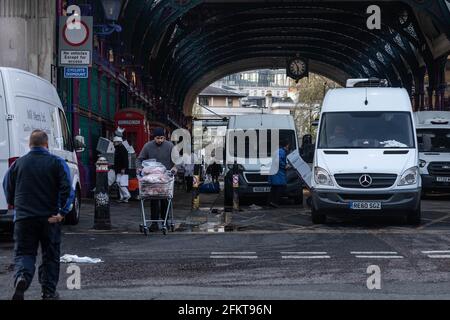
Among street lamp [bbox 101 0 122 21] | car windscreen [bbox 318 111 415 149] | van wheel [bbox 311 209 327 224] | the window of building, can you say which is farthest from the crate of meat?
the window of building

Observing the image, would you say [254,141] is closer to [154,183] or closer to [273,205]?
[273,205]

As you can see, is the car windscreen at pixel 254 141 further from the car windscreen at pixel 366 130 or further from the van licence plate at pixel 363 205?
the van licence plate at pixel 363 205

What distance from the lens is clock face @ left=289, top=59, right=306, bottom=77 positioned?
148 ft

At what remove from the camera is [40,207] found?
7.38 metres

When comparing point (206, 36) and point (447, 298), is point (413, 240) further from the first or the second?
point (206, 36)

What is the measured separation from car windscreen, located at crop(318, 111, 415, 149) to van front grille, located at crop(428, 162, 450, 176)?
807cm

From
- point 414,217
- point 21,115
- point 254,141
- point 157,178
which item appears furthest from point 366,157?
point 254,141

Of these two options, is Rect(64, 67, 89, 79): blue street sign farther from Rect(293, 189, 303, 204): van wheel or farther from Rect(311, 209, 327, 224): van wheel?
Rect(311, 209, 327, 224): van wheel

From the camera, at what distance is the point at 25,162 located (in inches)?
294

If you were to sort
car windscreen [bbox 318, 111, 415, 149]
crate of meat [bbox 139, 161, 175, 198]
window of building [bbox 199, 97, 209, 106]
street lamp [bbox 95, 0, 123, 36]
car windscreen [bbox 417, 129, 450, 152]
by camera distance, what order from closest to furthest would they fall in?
crate of meat [bbox 139, 161, 175, 198] → car windscreen [bbox 318, 111, 415, 149] → street lamp [bbox 95, 0, 123, 36] → car windscreen [bbox 417, 129, 450, 152] → window of building [bbox 199, 97, 209, 106]

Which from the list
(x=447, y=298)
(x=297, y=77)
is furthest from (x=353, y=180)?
(x=297, y=77)

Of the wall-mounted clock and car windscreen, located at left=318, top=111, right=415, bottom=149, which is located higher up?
the wall-mounted clock

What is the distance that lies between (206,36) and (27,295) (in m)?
33.2

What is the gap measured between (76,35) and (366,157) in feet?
27.3
